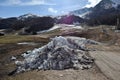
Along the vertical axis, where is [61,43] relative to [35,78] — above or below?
above

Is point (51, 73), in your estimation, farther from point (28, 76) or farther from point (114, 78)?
point (114, 78)

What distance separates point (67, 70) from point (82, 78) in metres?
3.58

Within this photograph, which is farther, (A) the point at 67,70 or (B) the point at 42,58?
(B) the point at 42,58

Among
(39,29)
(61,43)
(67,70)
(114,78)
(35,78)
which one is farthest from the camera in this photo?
(39,29)

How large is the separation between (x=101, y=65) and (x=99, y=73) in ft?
11.0

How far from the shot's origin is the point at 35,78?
24.4 metres

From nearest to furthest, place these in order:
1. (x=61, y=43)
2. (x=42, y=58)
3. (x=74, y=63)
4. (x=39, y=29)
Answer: (x=74, y=63), (x=42, y=58), (x=61, y=43), (x=39, y=29)

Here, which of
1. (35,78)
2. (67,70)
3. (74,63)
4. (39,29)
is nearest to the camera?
(35,78)

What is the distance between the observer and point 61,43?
33.4m

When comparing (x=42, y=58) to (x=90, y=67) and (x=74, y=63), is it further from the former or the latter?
(x=90, y=67)

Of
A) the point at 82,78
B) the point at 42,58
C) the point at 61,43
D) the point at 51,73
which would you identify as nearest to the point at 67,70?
the point at 51,73

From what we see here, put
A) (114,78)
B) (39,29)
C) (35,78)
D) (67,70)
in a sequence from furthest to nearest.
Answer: (39,29) < (67,70) < (35,78) < (114,78)

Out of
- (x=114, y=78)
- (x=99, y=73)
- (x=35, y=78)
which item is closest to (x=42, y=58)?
(x=35, y=78)

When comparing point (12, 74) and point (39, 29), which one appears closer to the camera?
point (12, 74)
